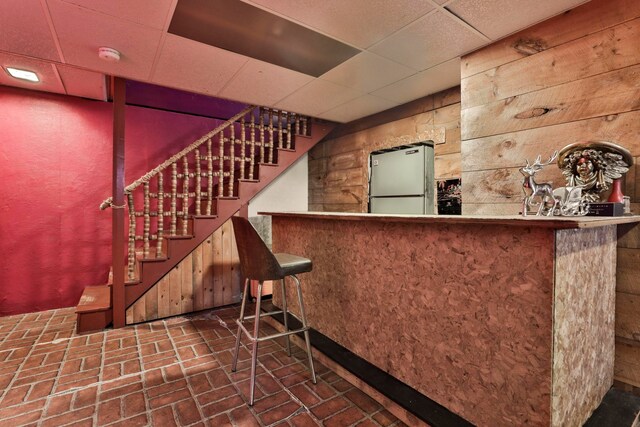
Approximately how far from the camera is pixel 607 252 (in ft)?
5.19

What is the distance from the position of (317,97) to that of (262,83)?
703 mm

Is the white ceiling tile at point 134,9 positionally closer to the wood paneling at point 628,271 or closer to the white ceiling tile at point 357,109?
the white ceiling tile at point 357,109

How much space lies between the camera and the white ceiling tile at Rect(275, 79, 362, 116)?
3186 millimetres

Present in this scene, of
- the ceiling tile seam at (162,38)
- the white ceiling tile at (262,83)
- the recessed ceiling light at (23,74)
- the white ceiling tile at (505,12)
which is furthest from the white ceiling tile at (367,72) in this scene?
the recessed ceiling light at (23,74)

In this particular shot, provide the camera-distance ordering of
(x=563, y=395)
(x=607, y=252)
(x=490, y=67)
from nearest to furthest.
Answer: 1. (x=563, y=395)
2. (x=607, y=252)
3. (x=490, y=67)

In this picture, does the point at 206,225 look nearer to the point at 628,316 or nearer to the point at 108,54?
the point at 108,54

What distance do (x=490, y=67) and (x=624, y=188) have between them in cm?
124

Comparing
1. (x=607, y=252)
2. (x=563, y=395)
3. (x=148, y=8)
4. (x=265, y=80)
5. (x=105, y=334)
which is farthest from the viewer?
(x=265, y=80)

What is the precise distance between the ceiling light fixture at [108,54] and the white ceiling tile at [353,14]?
137 centimetres

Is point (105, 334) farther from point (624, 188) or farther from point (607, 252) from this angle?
point (624, 188)

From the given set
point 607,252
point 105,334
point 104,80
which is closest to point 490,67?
point 607,252

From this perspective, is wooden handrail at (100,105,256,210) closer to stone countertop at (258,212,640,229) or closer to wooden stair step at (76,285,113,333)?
wooden stair step at (76,285,113,333)

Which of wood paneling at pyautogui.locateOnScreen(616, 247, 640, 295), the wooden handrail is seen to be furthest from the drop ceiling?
wood paneling at pyautogui.locateOnScreen(616, 247, 640, 295)

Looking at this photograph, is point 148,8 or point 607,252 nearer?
point 607,252
